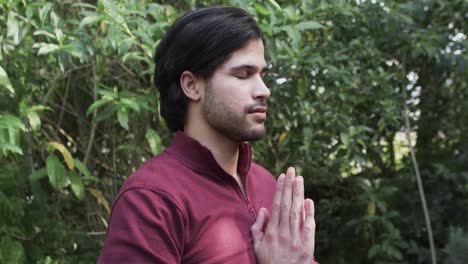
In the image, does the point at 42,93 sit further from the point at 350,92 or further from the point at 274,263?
the point at 274,263

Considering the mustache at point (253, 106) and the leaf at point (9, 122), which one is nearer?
the mustache at point (253, 106)

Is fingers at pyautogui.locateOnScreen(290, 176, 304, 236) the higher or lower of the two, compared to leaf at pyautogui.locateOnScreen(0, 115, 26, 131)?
higher

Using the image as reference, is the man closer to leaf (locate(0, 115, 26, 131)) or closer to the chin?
the chin

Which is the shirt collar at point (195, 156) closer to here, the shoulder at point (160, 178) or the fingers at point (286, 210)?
the shoulder at point (160, 178)

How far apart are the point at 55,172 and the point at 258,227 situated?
157cm

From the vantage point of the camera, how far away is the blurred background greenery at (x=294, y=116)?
3111 millimetres

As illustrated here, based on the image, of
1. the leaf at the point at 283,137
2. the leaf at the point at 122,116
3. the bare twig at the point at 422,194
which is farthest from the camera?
the bare twig at the point at 422,194

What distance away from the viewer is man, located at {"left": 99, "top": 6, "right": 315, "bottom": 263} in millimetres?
1623

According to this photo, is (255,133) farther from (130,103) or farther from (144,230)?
(130,103)

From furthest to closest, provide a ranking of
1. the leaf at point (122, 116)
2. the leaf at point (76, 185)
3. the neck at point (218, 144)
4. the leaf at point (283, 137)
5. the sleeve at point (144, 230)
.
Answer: the leaf at point (283, 137)
the leaf at point (76, 185)
the leaf at point (122, 116)
the neck at point (218, 144)
the sleeve at point (144, 230)

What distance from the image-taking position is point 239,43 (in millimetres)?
1780

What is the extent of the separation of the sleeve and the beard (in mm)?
256

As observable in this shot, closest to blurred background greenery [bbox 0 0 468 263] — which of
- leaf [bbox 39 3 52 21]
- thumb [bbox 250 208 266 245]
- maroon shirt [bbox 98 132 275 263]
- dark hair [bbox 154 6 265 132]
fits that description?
leaf [bbox 39 3 52 21]

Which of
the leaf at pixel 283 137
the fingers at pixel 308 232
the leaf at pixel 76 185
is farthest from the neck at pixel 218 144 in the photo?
the leaf at pixel 283 137
